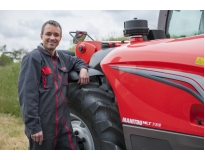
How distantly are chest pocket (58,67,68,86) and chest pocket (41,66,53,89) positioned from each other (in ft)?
0.35

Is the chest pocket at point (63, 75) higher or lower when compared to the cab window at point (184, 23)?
lower

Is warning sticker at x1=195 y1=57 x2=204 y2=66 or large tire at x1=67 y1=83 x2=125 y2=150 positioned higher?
warning sticker at x1=195 y1=57 x2=204 y2=66

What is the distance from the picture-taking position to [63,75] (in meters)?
2.80

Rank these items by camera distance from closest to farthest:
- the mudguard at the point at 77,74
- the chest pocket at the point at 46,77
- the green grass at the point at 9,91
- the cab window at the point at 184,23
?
1. the chest pocket at the point at 46,77
2. the mudguard at the point at 77,74
3. the cab window at the point at 184,23
4. the green grass at the point at 9,91

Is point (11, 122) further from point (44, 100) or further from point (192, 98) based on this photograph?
point (192, 98)

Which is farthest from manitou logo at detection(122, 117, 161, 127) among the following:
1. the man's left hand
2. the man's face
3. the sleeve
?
the man's face

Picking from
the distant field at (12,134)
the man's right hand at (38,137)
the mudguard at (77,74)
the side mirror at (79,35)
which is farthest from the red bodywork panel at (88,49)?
the man's right hand at (38,137)

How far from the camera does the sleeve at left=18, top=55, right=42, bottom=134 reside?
98.8 inches

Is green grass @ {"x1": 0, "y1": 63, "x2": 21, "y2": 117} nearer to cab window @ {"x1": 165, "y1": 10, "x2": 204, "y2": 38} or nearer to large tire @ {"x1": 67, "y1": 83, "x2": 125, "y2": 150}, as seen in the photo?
cab window @ {"x1": 165, "y1": 10, "x2": 204, "y2": 38}

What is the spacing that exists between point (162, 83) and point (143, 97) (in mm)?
178

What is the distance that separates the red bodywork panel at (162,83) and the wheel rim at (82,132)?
1.47 ft

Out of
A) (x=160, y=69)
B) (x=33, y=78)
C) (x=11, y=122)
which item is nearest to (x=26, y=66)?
(x=33, y=78)

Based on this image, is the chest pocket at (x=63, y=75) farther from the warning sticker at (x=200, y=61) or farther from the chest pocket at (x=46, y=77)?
the warning sticker at (x=200, y=61)

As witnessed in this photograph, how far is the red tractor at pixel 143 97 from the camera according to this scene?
2090 mm
